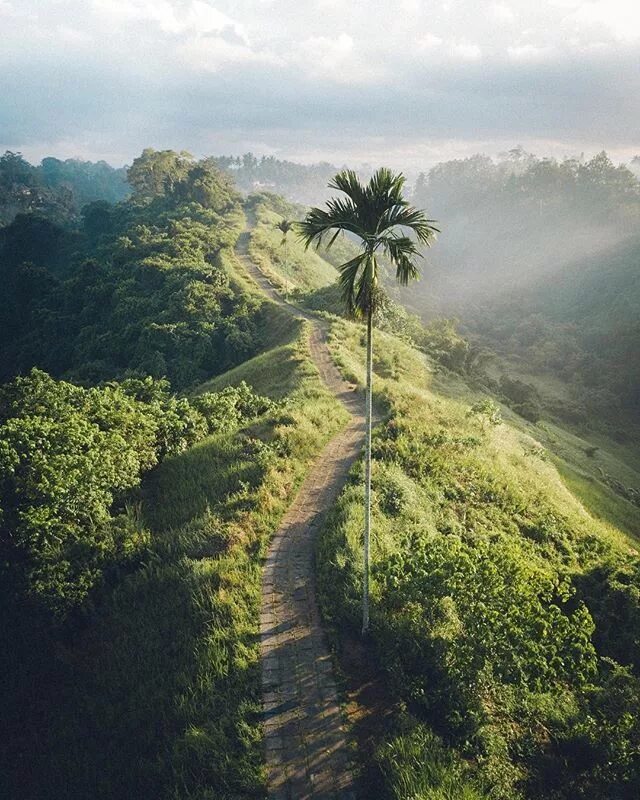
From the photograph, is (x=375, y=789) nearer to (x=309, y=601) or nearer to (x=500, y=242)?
(x=309, y=601)

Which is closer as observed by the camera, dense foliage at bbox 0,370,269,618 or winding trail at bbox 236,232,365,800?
winding trail at bbox 236,232,365,800

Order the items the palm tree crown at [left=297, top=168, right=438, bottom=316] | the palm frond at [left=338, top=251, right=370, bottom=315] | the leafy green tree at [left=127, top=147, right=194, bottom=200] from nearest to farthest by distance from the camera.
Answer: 1. the palm tree crown at [left=297, top=168, right=438, bottom=316]
2. the palm frond at [left=338, top=251, right=370, bottom=315]
3. the leafy green tree at [left=127, top=147, right=194, bottom=200]

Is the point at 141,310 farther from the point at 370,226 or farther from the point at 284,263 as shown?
the point at 370,226

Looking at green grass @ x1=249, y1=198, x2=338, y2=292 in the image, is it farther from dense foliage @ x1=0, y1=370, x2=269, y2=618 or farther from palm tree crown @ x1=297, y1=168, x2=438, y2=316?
palm tree crown @ x1=297, y1=168, x2=438, y2=316

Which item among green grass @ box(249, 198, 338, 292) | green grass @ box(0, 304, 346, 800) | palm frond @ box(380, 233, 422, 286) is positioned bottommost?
green grass @ box(0, 304, 346, 800)

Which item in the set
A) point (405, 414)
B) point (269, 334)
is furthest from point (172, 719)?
point (269, 334)

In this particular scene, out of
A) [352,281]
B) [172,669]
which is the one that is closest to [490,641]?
[172,669]

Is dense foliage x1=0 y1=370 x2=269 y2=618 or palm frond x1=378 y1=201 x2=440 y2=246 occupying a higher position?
palm frond x1=378 y1=201 x2=440 y2=246

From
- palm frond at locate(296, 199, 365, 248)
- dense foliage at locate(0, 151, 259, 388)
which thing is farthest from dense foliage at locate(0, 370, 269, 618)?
dense foliage at locate(0, 151, 259, 388)

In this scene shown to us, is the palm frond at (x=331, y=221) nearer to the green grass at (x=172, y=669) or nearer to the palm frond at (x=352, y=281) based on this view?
the palm frond at (x=352, y=281)
